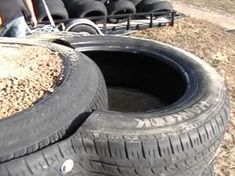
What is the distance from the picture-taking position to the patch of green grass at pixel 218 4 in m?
11.6

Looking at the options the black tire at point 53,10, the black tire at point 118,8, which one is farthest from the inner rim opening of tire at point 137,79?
the black tire at point 118,8

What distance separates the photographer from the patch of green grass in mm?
11650

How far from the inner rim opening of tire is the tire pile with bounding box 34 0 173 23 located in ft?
12.0

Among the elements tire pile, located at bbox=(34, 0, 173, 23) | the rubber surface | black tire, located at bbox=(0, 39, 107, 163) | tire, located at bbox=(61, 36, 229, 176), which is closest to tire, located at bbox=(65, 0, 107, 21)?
tire pile, located at bbox=(34, 0, 173, 23)

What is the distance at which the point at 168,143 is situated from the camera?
2.35 meters

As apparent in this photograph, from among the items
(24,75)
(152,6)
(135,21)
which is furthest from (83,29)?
(24,75)

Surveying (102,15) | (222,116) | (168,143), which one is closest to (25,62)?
(168,143)

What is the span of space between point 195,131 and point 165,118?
166 mm

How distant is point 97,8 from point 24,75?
17.6 ft

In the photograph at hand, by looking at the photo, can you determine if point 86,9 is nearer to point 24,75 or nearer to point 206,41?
point 206,41

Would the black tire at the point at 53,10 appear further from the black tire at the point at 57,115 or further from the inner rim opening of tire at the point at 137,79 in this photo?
the black tire at the point at 57,115

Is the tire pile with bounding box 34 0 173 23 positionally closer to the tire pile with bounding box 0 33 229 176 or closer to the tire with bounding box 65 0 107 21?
the tire with bounding box 65 0 107 21

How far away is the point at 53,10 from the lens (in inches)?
284

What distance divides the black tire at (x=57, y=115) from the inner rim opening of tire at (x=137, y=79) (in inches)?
28.0
